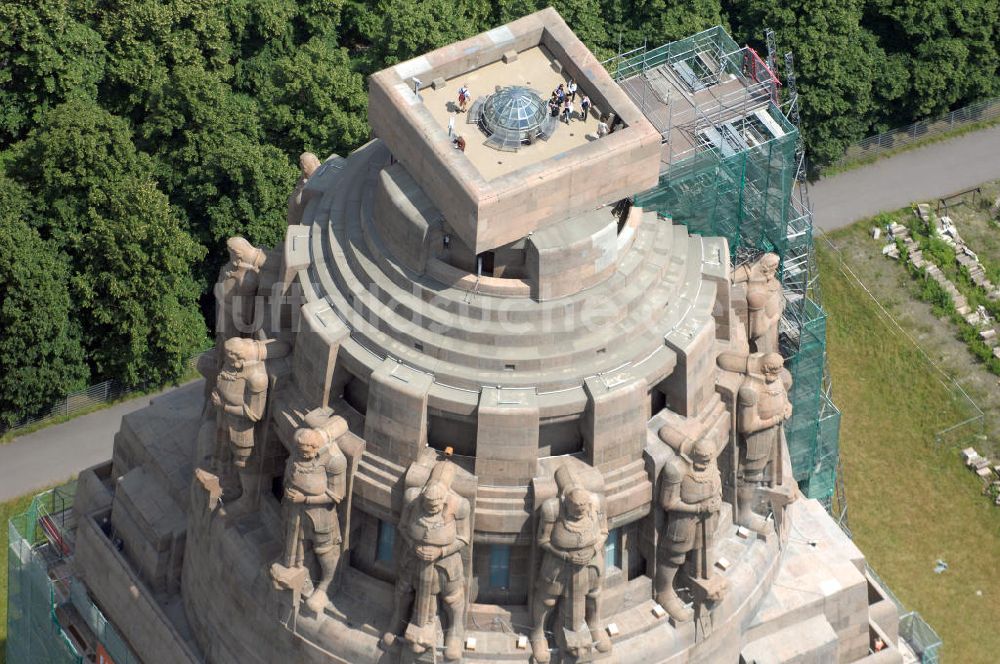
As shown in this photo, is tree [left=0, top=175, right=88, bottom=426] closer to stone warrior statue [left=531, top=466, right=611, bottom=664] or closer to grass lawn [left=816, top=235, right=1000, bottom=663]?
grass lawn [left=816, top=235, right=1000, bottom=663]

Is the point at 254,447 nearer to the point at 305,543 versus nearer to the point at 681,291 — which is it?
the point at 305,543

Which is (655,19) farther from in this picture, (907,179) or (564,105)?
(564,105)

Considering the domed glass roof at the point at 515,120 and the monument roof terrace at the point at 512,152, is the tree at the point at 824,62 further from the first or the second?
the domed glass roof at the point at 515,120

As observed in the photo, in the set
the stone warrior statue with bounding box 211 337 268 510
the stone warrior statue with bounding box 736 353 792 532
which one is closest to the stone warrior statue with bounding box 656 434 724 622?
the stone warrior statue with bounding box 736 353 792 532

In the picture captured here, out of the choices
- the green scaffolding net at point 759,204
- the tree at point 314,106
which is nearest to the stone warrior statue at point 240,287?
the green scaffolding net at point 759,204

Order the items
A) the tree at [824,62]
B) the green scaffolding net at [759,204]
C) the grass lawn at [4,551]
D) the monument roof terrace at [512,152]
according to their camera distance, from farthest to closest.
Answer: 1. the tree at [824,62]
2. the grass lawn at [4,551]
3. the green scaffolding net at [759,204]
4. the monument roof terrace at [512,152]
